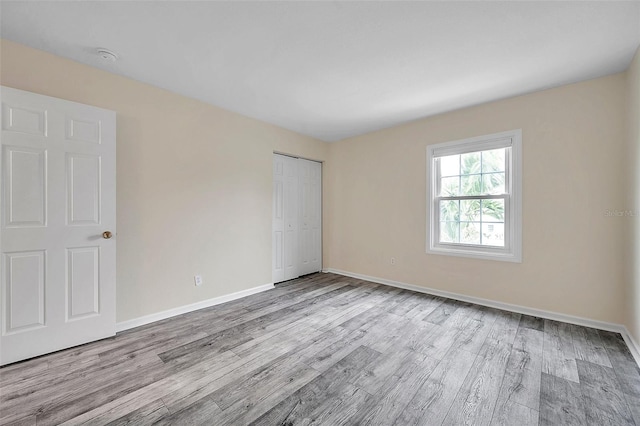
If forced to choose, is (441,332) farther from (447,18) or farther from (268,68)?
Result: (268,68)

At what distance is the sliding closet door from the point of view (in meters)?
4.29

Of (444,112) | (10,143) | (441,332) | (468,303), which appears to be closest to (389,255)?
(468,303)

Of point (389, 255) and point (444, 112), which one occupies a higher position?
point (444, 112)

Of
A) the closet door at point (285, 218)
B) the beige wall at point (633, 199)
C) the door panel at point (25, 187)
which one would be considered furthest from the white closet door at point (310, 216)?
the beige wall at point (633, 199)

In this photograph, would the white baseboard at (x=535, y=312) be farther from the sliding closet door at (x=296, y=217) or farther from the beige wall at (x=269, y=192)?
the sliding closet door at (x=296, y=217)

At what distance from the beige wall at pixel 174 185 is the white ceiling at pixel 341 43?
0.22 metres

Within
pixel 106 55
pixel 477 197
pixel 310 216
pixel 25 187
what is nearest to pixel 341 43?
pixel 106 55

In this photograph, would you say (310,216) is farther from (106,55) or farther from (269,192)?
(106,55)

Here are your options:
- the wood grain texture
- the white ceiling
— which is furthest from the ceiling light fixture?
the wood grain texture

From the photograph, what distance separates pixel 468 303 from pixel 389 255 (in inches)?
50.0

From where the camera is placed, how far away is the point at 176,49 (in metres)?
2.17

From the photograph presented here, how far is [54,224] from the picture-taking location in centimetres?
217

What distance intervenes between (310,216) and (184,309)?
258 centimetres

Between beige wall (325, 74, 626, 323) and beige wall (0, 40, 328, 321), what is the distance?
228 centimetres
